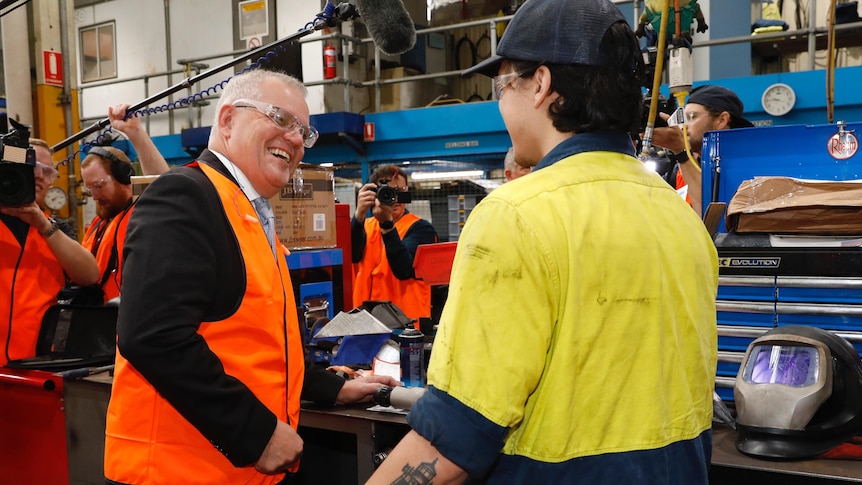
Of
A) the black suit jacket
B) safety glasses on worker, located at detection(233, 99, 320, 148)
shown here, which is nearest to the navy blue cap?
the black suit jacket

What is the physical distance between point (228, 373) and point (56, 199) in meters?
5.03

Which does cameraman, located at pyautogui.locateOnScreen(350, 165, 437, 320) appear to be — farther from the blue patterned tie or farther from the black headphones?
the blue patterned tie

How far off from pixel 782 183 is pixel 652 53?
0.60 metres

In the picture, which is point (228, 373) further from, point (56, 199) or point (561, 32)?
point (56, 199)

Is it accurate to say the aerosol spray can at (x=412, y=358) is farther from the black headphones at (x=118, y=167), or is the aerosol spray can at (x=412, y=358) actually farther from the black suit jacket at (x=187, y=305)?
the black headphones at (x=118, y=167)

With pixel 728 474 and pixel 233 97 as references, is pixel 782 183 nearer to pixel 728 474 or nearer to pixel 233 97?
pixel 728 474

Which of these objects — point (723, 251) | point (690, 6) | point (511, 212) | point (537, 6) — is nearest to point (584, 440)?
point (511, 212)

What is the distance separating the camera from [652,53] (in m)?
2.29

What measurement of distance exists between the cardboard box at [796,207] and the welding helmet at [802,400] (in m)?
0.34

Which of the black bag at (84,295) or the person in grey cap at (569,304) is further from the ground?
the person in grey cap at (569,304)

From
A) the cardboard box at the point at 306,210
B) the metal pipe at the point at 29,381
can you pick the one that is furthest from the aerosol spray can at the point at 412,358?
the metal pipe at the point at 29,381

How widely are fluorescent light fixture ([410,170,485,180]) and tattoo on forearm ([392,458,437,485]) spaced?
7354mm

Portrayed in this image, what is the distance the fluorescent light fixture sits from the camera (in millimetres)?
8298

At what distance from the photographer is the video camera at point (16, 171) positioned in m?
2.65
